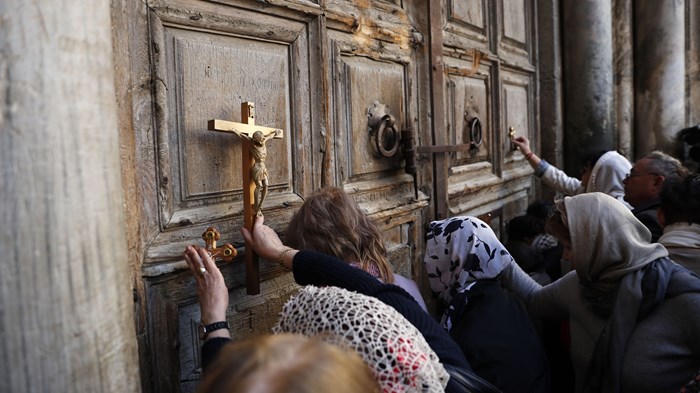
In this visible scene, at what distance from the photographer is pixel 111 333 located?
1.15 m

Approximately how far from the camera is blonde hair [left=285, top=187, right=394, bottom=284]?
184 cm

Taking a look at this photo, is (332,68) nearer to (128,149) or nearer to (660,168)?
(128,149)

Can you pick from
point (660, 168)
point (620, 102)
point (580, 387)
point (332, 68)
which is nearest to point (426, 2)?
point (332, 68)

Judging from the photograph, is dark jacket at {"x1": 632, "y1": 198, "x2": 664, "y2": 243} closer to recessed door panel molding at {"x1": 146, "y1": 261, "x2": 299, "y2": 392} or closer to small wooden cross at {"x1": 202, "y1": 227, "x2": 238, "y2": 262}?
recessed door panel molding at {"x1": 146, "y1": 261, "x2": 299, "y2": 392}

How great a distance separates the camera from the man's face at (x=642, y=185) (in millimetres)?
3293

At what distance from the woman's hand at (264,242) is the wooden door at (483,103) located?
1.48 m

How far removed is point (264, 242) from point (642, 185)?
7.77 feet

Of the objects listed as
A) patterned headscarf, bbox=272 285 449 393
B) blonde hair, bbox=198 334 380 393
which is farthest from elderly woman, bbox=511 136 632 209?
blonde hair, bbox=198 334 380 393

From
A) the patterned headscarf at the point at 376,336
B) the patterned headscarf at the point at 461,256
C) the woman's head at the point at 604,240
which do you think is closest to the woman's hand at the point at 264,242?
the patterned headscarf at the point at 461,256

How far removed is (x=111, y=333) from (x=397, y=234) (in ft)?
6.72

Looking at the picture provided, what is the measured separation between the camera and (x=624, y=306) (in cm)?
190

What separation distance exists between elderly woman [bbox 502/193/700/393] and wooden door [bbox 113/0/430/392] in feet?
3.21

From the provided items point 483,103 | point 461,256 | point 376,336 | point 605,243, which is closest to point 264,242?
point 461,256

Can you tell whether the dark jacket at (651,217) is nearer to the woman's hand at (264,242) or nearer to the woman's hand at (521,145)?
the woman's hand at (521,145)
